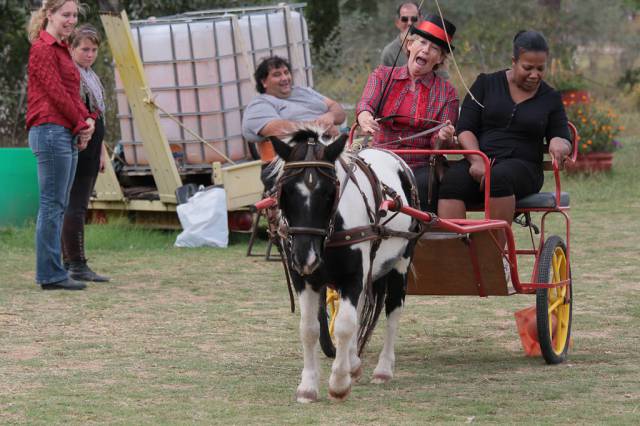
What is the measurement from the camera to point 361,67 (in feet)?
65.1

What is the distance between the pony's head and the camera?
503 centimetres

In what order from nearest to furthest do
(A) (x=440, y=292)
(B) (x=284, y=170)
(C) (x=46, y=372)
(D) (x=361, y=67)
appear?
(B) (x=284, y=170) < (C) (x=46, y=372) < (A) (x=440, y=292) < (D) (x=361, y=67)

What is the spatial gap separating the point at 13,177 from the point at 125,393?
690 cm

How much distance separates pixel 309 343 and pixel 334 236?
570mm

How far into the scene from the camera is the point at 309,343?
5.51 metres

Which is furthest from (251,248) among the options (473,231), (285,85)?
(473,231)

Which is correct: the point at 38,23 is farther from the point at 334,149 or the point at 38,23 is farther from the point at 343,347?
the point at 343,347

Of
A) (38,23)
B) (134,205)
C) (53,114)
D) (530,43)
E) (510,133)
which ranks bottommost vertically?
(134,205)

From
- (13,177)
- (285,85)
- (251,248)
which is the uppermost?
(285,85)

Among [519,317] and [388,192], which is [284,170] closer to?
[388,192]

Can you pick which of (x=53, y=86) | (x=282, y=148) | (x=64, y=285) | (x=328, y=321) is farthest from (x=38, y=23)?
(x=282, y=148)

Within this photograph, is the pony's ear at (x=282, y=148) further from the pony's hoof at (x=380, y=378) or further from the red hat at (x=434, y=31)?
the red hat at (x=434, y=31)

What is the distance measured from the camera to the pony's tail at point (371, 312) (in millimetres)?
6100

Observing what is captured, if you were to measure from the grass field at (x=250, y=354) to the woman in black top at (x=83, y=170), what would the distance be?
0.33 metres
